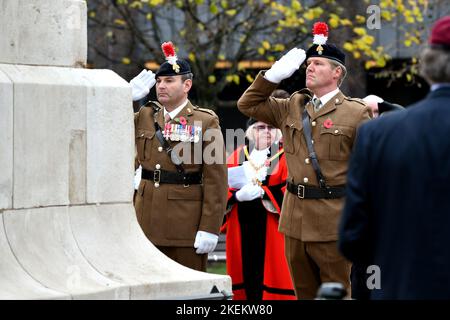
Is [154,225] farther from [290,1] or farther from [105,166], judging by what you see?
[290,1]

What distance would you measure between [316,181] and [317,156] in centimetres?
16

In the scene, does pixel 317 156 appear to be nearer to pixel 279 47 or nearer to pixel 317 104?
pixel 317 104

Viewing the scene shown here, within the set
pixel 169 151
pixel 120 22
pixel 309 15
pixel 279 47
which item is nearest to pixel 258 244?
pixel 169 151

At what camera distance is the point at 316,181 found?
7645 mm

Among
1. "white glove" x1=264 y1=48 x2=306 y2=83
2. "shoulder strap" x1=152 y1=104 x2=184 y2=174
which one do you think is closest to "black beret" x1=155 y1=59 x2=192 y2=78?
"shoulder strap" x1=152 y1=104 x2=184 y2=174

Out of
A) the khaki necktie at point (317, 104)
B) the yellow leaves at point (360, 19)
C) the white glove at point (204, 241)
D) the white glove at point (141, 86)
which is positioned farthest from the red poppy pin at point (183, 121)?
the yellow leaves at point (360, 19)

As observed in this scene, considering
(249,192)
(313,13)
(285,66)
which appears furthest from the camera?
(313,13)

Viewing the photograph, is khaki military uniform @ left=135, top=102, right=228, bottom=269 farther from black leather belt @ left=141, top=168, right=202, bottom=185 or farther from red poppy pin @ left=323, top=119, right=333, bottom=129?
red poppy pin @ left=323, top=119, right=333, bottom=129

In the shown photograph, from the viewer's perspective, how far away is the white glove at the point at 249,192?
9.57 m

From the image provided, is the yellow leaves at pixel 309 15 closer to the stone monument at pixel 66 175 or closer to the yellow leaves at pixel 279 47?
the yellow leaves at pixel 279 47

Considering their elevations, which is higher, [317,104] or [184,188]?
[317,104]

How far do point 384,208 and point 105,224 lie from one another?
252cm

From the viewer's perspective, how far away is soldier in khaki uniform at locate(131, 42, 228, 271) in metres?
8.26
